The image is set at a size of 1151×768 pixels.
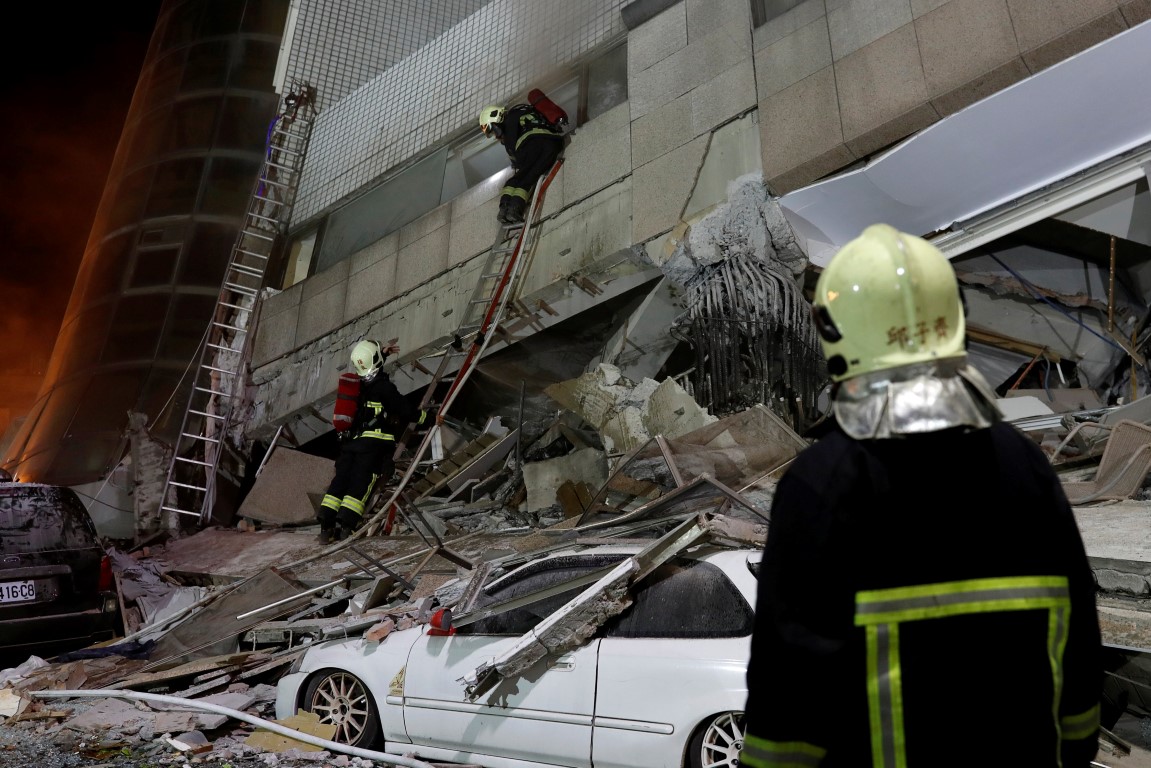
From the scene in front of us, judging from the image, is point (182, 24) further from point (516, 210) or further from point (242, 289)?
point (516, 210)

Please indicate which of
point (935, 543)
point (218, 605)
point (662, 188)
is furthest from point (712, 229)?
point (935, 543)

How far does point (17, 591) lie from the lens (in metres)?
6.07

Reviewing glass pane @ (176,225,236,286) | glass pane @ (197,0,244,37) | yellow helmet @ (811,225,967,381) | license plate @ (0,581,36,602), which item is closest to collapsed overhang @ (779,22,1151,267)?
yellow helmet @ (811,225,967,381)

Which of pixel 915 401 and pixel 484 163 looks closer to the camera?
pixel 915 401

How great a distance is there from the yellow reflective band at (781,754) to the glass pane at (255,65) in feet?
48.4

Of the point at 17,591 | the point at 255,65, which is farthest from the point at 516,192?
the point at 255,65

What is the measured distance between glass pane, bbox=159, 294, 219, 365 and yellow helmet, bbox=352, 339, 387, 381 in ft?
14.9

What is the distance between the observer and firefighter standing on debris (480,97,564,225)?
1001 cm

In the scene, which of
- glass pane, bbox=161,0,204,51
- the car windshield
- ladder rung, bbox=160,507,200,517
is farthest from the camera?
glass pane, bbox=161,0,204,51

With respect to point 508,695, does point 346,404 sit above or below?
above

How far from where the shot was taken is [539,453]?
966 cm

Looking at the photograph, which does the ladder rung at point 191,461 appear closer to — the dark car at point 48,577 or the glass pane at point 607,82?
the dark car at point 48,577

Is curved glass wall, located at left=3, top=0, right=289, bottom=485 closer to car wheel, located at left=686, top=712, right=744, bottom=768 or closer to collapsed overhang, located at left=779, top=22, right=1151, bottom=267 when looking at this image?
collapsed overhang, located at left=779, top=22, right=1151, bottom=267

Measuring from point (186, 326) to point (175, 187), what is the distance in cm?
259
